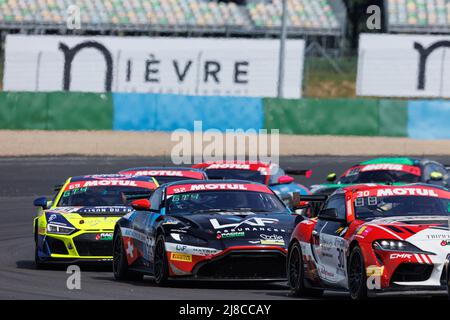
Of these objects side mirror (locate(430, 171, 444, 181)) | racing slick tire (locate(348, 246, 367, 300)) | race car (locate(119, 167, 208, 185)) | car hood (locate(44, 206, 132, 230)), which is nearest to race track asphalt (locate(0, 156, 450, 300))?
car hood (locate(44, 206, 132, 230))

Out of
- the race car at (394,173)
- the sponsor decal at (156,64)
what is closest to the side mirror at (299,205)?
the race car at (394,173)

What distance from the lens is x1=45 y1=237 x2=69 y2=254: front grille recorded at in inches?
635

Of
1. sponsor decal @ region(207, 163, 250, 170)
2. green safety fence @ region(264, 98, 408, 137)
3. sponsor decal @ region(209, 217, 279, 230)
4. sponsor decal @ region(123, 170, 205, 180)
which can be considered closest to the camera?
sponsor decal @ region(209, 217, 279, 230)

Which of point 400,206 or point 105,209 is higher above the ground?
point 400,206

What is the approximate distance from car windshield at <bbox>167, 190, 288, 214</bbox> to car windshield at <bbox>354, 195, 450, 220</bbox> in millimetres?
2183

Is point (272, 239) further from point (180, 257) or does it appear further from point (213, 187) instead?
point (213, 187)

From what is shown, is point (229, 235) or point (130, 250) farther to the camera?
point (130, 250)

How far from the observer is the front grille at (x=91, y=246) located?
16000mm

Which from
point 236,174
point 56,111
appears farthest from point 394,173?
point 56,111

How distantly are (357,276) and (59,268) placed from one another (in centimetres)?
642

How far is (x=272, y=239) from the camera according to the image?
527 inches

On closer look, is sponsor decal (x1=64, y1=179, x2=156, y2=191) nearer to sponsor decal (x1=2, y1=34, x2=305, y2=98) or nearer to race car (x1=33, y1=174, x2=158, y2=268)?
race car (x1=33, y1=174, x2=158, y2=268)
